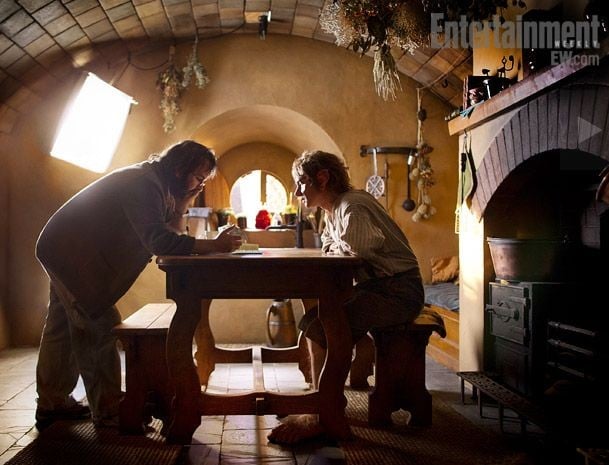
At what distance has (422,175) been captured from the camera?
605 centimetres

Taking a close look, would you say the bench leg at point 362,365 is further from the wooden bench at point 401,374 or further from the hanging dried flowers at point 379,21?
Answer: the hanging dried flowers at point 379,21

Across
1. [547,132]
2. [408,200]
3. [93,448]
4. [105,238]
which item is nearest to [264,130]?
[408,200]

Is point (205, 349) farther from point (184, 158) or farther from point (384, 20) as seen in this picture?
point (384, 20)

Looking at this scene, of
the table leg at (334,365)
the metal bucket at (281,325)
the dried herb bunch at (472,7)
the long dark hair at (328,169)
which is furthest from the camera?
the metal bucket at (281,325)

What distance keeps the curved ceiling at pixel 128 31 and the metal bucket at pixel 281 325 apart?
2829 mm

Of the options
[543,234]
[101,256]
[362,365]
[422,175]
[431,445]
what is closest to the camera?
[431,445]

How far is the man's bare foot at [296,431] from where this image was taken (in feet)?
9.89

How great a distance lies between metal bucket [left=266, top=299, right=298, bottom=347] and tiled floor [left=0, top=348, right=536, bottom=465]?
0.67 m

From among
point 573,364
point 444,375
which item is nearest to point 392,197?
point 444,375

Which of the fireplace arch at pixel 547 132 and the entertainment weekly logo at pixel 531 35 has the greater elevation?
the entertainment weekly logo at pixel 531 35

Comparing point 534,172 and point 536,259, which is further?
point 534,172

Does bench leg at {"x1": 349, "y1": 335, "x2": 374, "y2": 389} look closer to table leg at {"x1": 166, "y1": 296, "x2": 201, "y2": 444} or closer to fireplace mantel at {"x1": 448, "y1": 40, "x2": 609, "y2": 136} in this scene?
table leg at {"x1": 166, "y1": 296, "x2": 201, "y2": 444}

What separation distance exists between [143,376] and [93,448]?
0.43 meters

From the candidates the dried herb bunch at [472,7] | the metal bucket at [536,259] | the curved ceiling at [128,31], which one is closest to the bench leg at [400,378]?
the metal bucket at [536,259]
